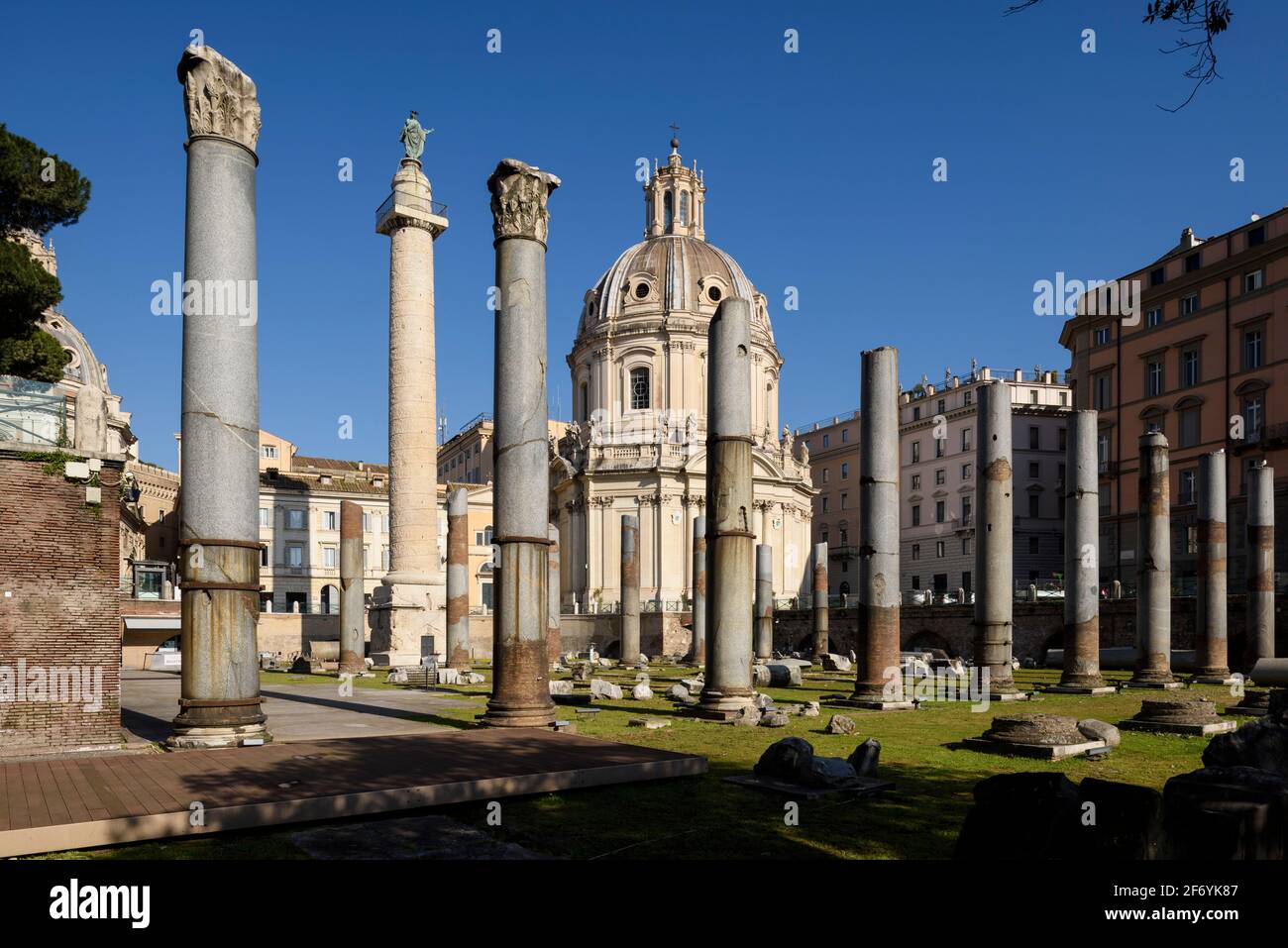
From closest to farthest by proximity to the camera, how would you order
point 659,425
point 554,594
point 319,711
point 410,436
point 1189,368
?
point 319,711, point 554,594, point 410,436, point 1189,368, point 659,425

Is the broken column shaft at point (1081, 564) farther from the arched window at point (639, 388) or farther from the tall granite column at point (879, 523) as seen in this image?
the arched window at point (639, 388)

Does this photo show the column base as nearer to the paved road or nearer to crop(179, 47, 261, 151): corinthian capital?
the paved road

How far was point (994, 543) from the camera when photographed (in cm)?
2175

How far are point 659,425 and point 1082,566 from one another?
4327cm

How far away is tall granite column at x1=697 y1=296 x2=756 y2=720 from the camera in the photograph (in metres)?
15.9

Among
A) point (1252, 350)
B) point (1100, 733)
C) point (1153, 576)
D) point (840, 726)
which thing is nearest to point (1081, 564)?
point (1153, 576)

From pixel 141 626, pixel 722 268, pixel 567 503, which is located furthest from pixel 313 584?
pixel 141 626

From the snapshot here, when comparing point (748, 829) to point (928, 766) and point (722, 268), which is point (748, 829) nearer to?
point (928, 766)

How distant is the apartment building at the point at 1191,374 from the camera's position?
42.6m

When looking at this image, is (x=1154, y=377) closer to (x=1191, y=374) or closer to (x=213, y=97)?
(x=1191, y=374)

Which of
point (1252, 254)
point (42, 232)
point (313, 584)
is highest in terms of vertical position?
point (1252, 254)

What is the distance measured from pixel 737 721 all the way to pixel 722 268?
5818 cm

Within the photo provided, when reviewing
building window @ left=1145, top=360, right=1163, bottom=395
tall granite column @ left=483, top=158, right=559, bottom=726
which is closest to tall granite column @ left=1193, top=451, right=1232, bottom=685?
tall granite column @ left=483, top=158, right=559, bottom=726

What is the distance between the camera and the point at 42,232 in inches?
1148
